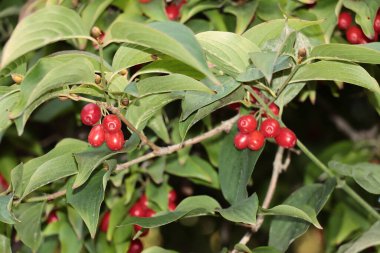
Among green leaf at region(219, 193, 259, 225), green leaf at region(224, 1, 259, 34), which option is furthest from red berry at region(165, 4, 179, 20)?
green leaf at region(219, 193, 259, 225)

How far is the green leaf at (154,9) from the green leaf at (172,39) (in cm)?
73

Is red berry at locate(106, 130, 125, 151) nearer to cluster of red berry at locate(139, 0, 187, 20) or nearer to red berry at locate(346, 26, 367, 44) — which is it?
cluster of red berry at locate(139, 0, 187, 20)

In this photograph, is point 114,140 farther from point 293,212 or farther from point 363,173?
point 363,173

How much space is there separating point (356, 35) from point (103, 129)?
77 cm

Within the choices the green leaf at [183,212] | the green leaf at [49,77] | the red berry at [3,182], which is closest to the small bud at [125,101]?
the green leaf at [49,77]

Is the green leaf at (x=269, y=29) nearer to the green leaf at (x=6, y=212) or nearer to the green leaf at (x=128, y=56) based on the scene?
→ the green leaf at (x=128, y=56)

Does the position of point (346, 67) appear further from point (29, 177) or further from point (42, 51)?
point (42, 51)

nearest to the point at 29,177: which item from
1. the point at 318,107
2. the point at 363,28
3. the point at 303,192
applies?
the point at 303,192

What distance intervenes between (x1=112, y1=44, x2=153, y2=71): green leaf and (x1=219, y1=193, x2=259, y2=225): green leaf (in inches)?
15.8

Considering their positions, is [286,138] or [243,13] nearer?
[286,138]

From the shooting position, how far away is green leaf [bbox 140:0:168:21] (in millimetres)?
2115

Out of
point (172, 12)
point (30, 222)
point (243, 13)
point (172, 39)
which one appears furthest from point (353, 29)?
point (30, 222)

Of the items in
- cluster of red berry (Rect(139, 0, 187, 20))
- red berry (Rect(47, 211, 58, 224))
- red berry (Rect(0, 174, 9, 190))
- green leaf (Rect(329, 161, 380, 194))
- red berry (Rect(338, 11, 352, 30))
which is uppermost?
red berry (Rect(338, 11, 352, 30))

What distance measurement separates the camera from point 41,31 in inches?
54.9
